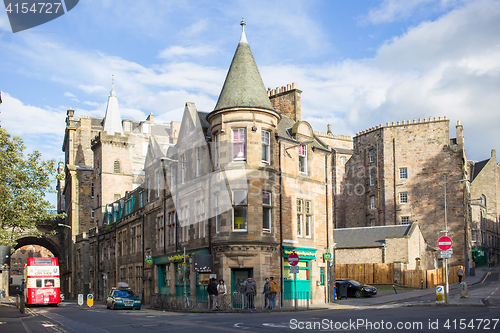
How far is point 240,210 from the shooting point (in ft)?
92.2

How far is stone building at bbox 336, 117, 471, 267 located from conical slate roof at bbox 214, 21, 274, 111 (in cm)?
3297

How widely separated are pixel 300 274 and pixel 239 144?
338 inches

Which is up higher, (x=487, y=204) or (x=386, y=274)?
(x=487, y=204)

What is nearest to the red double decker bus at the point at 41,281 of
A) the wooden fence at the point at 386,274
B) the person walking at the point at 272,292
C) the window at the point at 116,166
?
the person walking at the point at 272,292

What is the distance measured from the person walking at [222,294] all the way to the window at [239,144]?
22.7 feet

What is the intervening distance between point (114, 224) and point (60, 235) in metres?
28.0

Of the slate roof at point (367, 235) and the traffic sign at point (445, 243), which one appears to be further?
the slate roof at point (367, 235)

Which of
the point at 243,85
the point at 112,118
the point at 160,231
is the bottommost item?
the point at 160,231

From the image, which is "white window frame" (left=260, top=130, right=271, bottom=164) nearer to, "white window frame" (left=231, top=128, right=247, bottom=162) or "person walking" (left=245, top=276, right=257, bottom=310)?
"white window frame" (left=231, top=128, right=247, bottom=162)

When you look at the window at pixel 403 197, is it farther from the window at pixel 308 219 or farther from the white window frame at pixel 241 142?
the white window frame at pixel 241 142

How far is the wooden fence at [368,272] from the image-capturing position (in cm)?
4431

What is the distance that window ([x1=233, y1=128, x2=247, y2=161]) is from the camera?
2847cm

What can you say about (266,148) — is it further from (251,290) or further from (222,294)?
(222,294)

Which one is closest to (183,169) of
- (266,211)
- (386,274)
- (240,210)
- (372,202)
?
(240,210)
